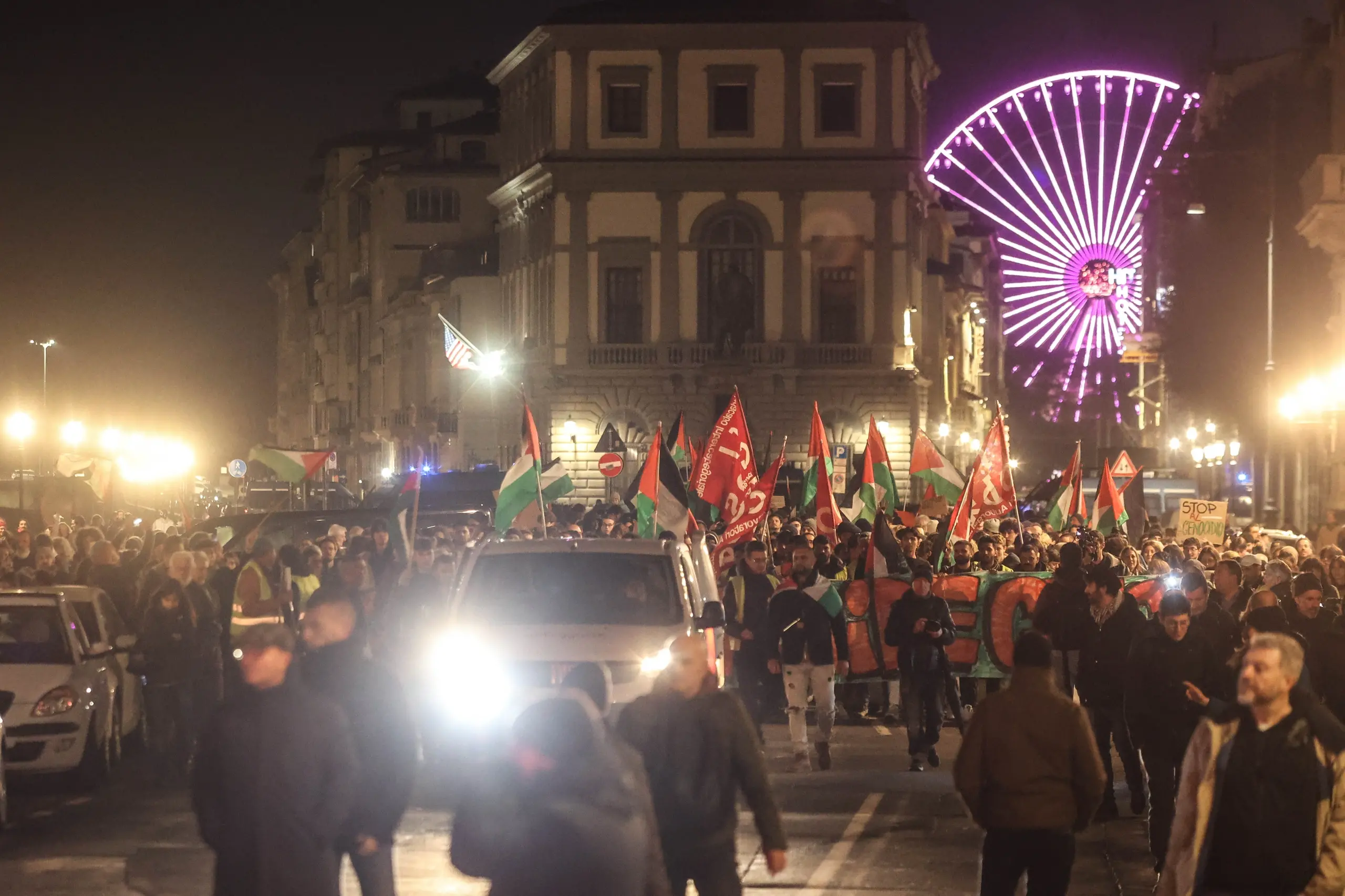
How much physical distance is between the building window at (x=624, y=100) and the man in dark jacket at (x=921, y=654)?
50.8m

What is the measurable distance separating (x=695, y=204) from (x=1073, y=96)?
13.3 metres

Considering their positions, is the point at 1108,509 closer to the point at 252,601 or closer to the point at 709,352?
the point at 252,601

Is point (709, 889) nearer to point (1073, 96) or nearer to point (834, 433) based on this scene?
point (834, 433)

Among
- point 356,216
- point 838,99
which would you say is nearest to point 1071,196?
point 838,99

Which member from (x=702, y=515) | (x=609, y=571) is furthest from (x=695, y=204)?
(x=609, y=571)

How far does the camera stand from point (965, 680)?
21.2m

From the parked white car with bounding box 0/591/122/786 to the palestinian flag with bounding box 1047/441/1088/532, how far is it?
14.6 m

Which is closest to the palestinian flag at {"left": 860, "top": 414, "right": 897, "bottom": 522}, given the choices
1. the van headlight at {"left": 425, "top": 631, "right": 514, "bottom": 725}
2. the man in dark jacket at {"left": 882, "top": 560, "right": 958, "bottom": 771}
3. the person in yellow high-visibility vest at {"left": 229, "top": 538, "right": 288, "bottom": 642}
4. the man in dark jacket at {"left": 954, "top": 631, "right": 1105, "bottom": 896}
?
the man in dark jacket at {"left": 882, "top": 560, "right": 958, "bottom": 771}

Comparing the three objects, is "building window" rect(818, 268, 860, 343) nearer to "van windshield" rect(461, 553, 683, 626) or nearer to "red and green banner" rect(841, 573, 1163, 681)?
"red and green banner" rect(841, 573, 1163, 681)

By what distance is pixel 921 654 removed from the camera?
17.6 metres

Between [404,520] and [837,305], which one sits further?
[837,305]

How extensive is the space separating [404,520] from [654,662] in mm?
7831

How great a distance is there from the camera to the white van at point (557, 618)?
14.9 m

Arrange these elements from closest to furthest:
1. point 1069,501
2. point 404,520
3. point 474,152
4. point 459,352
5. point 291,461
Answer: point 404,520
point 1069,501
point 291,461
point 459,352
point 474,152
